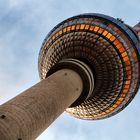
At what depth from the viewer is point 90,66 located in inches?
1275

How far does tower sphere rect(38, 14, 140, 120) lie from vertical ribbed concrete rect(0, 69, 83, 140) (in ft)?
22.3

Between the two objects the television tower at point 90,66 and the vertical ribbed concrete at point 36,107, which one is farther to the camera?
the television tower at point 90,66

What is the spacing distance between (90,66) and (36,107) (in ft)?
49.4

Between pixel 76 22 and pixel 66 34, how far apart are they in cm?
235

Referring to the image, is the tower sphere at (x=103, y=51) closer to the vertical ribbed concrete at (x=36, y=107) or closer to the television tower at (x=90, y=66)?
the television tower at (x=90, y=66)

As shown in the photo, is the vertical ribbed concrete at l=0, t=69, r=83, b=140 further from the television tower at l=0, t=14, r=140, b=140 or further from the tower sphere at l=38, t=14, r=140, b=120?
the tower sphere at l=38, t=14, r=140, b=120

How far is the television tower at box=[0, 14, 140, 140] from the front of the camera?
80.3ft

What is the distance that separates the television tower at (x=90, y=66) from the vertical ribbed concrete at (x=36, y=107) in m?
0.10

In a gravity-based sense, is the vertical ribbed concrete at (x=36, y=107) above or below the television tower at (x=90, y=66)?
below

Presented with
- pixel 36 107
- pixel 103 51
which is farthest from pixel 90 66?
pixel 36 107

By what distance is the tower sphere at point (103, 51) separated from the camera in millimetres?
32062

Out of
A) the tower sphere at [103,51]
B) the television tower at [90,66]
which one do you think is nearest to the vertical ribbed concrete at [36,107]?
the television tower at [90,66]

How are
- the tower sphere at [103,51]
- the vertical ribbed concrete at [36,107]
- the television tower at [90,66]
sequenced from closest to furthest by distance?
the vertical ribbed concrete at [36,107] < the television tower at [90,66] < the tower sphere at [103,51]

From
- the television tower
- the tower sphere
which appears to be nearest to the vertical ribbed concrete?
the television tower
